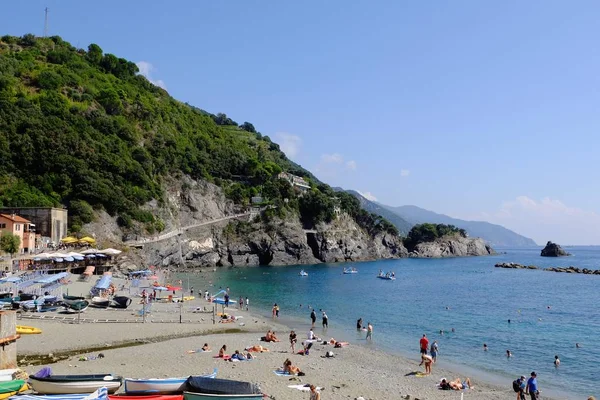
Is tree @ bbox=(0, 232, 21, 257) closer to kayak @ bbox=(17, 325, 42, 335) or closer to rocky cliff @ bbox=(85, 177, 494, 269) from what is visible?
rocky cliff @ bbox=(85, 177, 494, 269)

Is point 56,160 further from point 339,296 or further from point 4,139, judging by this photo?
point 339,296

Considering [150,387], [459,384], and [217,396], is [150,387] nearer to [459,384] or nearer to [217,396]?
[217,396]

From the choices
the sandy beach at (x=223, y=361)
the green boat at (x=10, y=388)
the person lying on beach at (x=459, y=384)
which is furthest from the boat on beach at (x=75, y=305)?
the person lying on beach at (x=459, y=384)

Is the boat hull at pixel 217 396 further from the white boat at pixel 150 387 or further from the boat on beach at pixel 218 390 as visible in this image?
the white boat at pixel 150 387

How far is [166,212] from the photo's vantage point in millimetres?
95250

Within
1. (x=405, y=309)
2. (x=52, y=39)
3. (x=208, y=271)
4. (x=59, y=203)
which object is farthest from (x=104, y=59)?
(x=405, y=309)

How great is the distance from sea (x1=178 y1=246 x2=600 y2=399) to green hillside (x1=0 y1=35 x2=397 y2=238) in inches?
1044

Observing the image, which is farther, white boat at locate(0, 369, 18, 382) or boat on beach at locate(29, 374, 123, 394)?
white boat at locate(0, 369, 18, 382)

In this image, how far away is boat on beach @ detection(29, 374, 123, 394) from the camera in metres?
16.9

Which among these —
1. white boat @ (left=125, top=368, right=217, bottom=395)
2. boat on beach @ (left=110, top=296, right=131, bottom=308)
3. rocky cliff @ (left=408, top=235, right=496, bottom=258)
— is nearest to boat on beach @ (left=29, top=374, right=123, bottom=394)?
white boat @ (left=125, top=368, right=217, bottom=395)

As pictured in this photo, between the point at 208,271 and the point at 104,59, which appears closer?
the point at 208,271

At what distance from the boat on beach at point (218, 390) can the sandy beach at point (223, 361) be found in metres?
2.16

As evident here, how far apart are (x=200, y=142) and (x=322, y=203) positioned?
34980 mm

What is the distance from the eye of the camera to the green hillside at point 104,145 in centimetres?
8219
